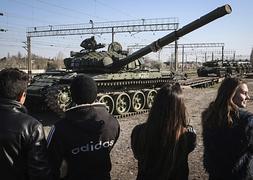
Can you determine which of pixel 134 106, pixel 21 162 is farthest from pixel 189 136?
pixel 134 106

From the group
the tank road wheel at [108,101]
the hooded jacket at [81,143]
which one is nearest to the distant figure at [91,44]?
the tank road wheel at [108,101]

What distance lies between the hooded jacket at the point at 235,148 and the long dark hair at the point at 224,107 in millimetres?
46

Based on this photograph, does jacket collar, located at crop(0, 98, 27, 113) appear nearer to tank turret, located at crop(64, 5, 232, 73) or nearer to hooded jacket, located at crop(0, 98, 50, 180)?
hooded jacket, located at crop(0, 98, 50, 180)

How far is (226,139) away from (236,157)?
0.17 meters

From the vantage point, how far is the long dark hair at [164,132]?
3.19m

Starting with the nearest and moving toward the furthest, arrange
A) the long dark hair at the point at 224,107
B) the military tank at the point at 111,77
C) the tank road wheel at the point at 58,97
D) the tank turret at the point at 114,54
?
the long dark hair at the point at 224,107, the tank road wheel at the point at 58,97, the military tank at the point at 111,77, the tank turret at the point at 114,54

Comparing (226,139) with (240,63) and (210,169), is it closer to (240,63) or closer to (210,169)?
(210,169)

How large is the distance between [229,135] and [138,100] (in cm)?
1137

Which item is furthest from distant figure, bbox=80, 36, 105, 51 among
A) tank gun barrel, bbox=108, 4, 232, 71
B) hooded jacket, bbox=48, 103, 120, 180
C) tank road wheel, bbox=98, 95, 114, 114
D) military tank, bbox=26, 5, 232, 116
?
hooded jacket, bbox=48, 103, 120, 180

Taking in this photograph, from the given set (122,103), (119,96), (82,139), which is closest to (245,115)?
(82,139)

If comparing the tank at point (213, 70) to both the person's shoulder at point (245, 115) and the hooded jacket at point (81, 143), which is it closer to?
the person's shoulder at point (245, 115)

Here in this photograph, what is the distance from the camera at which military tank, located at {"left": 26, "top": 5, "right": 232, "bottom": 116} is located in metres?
11.4

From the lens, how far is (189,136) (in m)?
3.35

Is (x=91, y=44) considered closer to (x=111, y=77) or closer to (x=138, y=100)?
(x=111, y=77)
